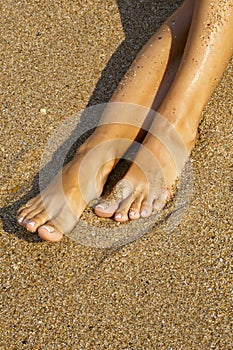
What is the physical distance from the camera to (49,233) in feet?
6.97

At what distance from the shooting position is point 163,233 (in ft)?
7.20

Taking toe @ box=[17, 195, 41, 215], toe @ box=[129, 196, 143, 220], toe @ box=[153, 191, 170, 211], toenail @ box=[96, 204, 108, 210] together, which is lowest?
toe @ box=[153, 191, 170, 211]

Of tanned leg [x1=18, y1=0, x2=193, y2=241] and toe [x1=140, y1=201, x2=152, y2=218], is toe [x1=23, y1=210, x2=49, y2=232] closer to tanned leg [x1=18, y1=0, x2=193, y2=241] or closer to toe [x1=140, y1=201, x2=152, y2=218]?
tanned leg [x1=18, y1=0, x2=193, y2=241]

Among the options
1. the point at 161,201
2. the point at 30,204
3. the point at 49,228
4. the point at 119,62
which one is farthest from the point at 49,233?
the point at 119,62

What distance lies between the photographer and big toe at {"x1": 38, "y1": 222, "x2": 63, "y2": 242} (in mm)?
2123

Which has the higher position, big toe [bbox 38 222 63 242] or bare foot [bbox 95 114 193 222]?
big toe [bbox 38 222 63 242]

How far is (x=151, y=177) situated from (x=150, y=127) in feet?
0.74

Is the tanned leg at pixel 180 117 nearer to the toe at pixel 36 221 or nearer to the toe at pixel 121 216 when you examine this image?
the toe at pixel 121 216

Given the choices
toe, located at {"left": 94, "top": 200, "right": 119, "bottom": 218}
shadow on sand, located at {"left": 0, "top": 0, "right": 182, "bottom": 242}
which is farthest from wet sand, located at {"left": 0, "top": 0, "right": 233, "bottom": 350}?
toe, located at {"left": 94, "top": 200, "right": 119, "bottom": 218}

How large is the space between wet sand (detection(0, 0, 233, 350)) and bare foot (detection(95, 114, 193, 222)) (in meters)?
0.09

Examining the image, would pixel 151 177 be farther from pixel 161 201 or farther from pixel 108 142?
pixel 108 142

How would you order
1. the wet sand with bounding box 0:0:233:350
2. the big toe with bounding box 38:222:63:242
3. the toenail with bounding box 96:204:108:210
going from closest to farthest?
the wet sand with bounding box 0:0:233:350
the big toe with bounding box 38:222:63:242
the toenail with bounding box 96:204:108:210

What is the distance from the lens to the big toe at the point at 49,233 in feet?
6.97

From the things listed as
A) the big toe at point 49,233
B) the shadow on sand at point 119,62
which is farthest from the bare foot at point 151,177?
the shadow on sand at point 119,62
